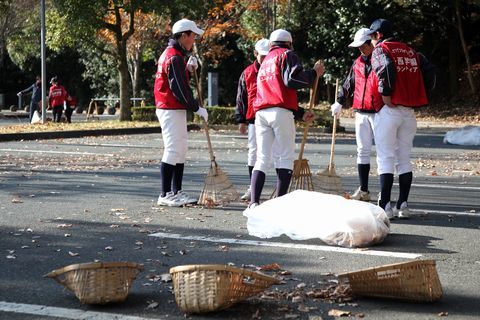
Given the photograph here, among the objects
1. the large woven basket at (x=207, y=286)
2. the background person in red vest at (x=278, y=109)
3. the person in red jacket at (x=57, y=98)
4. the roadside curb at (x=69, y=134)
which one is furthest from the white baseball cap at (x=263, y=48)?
the person in red jacket at (x=57, y=98)

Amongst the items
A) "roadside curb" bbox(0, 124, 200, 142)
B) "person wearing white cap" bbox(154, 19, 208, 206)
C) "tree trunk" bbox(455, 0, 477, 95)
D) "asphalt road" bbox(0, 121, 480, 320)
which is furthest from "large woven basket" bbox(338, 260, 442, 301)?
"tree trunk" bbox(455, 0, 477, 95)

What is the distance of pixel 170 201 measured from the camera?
9258 mm

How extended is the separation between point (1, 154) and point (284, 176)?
9688 millimetres

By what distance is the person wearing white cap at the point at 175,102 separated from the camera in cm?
903

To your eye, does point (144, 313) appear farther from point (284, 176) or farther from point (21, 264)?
point (284, 176)

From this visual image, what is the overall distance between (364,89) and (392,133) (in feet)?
3.93

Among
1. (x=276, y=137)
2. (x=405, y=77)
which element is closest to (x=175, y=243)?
(x=276, y=137)

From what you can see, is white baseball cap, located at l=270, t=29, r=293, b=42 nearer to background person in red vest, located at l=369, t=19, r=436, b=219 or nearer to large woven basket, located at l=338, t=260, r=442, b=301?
background person in red vest, located at l=369, t=19, r=436, b=219

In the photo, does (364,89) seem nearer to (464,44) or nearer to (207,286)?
(207,286)

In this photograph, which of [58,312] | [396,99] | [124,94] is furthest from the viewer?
[124,94]

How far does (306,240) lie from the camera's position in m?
7.14

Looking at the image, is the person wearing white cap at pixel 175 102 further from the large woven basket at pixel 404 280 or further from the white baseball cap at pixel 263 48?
the large woven basket at pixel 404 280

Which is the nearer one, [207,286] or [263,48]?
[207,286]

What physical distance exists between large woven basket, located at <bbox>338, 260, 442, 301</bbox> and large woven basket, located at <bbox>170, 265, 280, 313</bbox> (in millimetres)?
689
